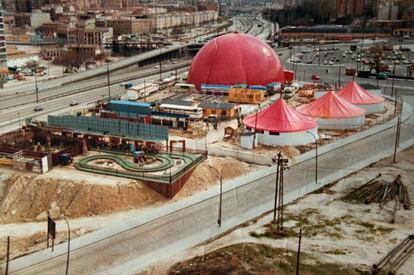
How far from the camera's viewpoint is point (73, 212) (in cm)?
2816

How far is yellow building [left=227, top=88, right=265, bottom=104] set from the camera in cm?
5294

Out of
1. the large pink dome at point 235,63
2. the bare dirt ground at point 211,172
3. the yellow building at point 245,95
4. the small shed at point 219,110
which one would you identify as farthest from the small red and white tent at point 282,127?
the large pink dome at point 235,63

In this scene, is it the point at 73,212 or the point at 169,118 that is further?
the point at 169,118

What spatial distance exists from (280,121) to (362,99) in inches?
585

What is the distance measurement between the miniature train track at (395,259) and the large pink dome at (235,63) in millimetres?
35240

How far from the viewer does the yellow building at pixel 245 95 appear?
52.9 m

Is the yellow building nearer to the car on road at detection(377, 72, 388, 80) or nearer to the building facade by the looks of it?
the car on road at detection(377, 72, 388, 80)

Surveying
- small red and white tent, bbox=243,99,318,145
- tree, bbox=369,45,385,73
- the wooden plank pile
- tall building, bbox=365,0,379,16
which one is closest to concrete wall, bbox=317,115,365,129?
small red and white tent, bbox=243,99,318,145

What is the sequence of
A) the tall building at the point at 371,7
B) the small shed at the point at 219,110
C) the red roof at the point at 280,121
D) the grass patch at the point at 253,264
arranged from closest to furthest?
the grass patch at the point at 253,264
the red roof at the point at 280,121
the small shed at the point at 219,110
the tall building at the point at 371,7

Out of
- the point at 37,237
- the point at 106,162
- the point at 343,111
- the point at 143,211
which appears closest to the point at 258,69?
the point at 343,111

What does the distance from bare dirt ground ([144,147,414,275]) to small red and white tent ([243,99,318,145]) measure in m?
9.12

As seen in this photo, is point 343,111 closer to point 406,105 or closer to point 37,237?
point 406,105

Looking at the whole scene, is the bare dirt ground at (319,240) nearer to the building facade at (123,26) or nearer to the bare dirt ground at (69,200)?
the bare dirt ground at (69,200)

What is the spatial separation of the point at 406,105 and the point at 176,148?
30714mm
